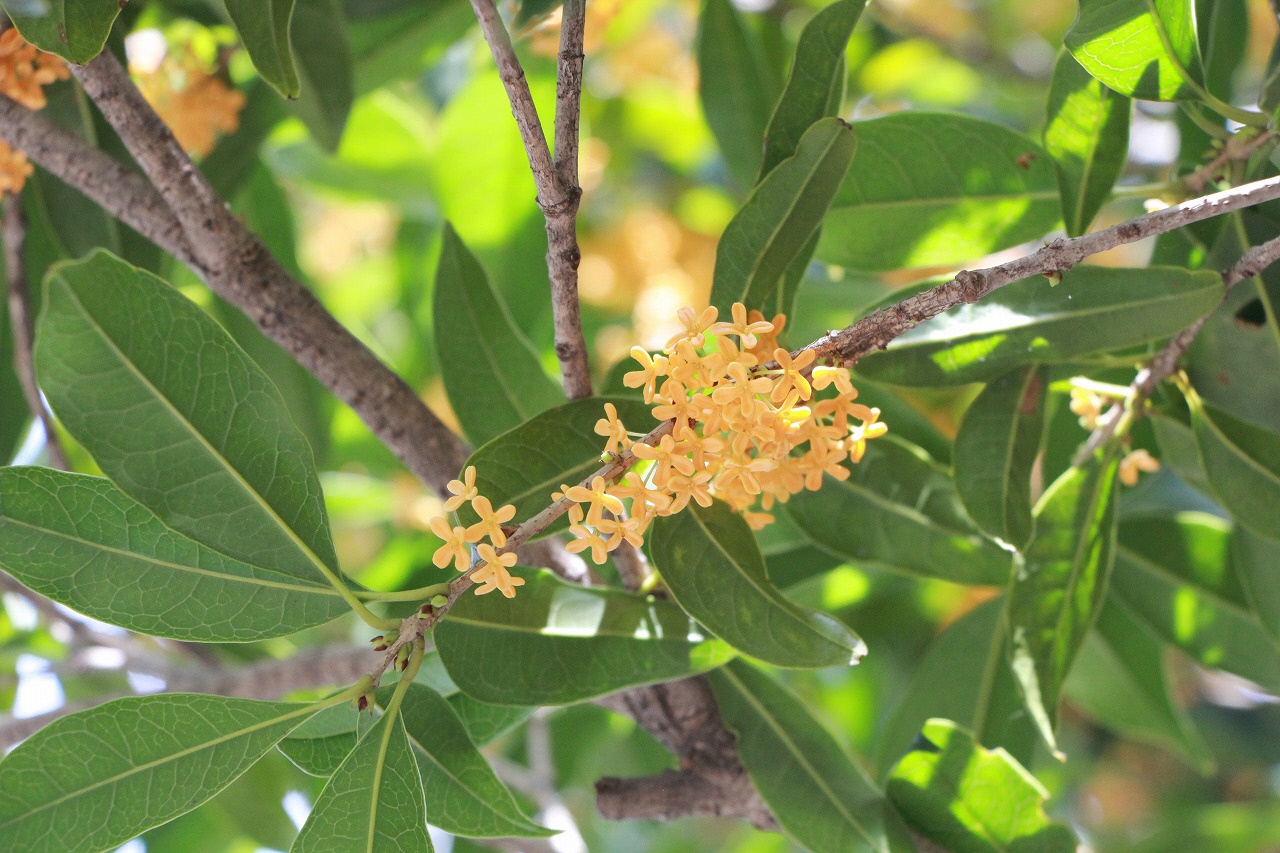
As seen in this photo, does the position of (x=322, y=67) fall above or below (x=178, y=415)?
above

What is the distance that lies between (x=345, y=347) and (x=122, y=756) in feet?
1.25

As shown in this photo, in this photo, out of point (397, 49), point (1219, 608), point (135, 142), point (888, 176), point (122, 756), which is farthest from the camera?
→ point (397, 49)

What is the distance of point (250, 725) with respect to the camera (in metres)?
0.76

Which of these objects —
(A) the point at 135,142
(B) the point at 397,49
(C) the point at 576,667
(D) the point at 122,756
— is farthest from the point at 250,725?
(B) the point at 397,49

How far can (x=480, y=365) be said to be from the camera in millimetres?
1067

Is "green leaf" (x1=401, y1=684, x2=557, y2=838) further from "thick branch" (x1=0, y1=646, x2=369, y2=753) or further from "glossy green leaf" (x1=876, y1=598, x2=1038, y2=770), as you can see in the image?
"glossy green leaf" (x1=876, y1=598, x2=1038, y2=770)

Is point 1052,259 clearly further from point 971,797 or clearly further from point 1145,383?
point 971,797

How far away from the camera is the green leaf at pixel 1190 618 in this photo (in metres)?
1.19

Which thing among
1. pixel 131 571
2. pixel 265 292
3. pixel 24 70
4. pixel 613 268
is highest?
pixel 613 268

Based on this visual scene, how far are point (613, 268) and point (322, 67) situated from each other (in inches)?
43.8

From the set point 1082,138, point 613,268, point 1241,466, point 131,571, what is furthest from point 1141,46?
point 613,268

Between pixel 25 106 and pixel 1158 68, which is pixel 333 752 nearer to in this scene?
pixel 25 106

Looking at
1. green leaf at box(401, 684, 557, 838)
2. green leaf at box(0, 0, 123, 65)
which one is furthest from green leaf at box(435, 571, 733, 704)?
green leaf at box(0, 0, 123, 65)

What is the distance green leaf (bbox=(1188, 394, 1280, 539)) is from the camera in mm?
890
